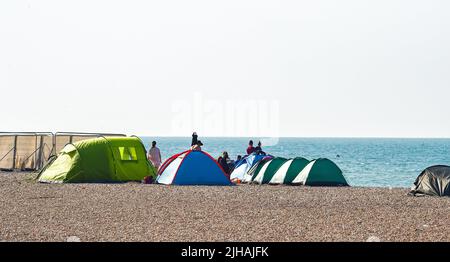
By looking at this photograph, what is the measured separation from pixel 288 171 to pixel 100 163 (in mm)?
7005

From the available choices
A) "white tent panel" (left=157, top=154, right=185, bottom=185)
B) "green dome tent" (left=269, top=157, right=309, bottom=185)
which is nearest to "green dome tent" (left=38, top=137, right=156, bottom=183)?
"white tent panel" (left=157, top=154, right=185, bottom=185)

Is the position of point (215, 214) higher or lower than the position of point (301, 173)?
lower

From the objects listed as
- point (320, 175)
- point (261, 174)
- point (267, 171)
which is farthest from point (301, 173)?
point (261, 174)

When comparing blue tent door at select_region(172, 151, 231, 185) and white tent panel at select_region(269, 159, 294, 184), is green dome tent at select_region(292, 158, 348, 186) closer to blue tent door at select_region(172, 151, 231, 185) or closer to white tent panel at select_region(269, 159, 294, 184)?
white tent panel at select_region(269, 159, 294, 184)

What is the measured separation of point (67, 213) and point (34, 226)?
2.74 meters

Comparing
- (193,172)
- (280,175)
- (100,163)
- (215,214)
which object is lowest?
(215,214)

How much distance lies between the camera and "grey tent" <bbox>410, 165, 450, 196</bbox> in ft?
96.0

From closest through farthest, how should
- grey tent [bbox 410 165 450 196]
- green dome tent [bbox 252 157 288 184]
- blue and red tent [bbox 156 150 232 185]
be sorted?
1. grey tent [bbox 410 165 450 196]
2. blue and red tent [bbox 156 150 232 185]
3. green dome tent [bbox 252 157 288 184]

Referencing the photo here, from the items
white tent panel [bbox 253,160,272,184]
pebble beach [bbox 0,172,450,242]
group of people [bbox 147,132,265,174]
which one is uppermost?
group of people [bbox 147,132,265,174]

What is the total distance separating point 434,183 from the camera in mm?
29656

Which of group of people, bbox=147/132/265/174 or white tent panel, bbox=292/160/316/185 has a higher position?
group of people, bbox=147/132/265/174

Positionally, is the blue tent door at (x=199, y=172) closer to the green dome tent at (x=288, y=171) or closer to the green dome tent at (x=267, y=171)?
the green dome tent at (x=267, y=171)

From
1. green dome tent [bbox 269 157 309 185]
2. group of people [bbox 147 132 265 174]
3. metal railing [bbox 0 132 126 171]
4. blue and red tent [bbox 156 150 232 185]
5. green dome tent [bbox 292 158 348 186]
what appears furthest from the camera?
metal railing [bbox 0 132 126 171]

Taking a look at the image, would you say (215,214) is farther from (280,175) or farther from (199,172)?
(280,175)
